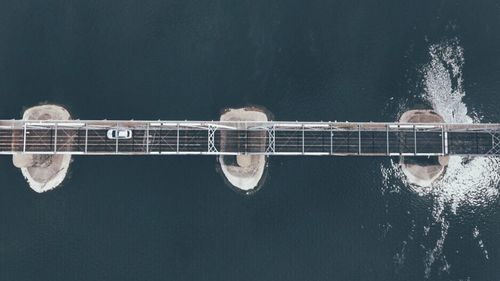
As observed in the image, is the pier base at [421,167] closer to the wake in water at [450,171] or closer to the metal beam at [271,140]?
the wake in water at [450,171]

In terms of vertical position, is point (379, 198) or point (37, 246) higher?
point (379, 198)

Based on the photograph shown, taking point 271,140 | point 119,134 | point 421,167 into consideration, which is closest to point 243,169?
point 271,140

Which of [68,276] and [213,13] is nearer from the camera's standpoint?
[68,276]

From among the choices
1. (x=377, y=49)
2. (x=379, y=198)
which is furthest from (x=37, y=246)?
(x=377, y=49)

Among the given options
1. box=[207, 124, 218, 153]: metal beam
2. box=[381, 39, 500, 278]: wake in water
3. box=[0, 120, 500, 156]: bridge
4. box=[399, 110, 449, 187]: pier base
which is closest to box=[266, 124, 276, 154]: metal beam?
box=[0, 120, 500, 156]: bridge

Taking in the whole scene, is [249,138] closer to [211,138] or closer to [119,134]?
[211,138]

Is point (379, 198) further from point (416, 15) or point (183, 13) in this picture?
point (183, 13)

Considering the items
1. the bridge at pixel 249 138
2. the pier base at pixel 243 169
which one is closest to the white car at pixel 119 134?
the bridge at pixel 249 138
